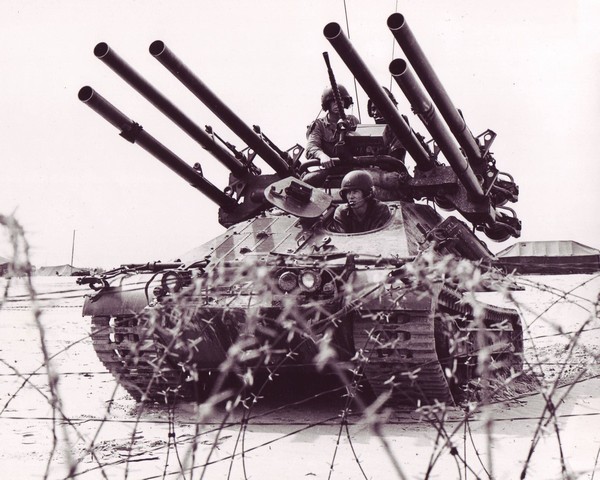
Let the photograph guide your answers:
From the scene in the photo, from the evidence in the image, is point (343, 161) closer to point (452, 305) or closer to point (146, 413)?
point (452, 305)

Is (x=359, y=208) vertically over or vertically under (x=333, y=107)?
under

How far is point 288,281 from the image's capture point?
6.16 metres

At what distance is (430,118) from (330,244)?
149cm

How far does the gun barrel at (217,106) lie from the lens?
7.31 metres

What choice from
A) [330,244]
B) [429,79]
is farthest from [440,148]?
[330,244]

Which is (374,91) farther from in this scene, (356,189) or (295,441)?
(295,441)

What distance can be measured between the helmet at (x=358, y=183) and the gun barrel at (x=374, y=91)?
0.57 metres

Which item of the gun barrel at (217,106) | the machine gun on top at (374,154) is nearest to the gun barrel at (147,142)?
the machine gun on top at (374,154)

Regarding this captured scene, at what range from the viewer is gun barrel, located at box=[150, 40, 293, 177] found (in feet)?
24.0

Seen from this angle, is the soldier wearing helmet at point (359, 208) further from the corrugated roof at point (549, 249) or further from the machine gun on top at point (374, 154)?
the corrugated roof at point (549, 249)

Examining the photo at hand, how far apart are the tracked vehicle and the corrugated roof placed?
90.0 ft

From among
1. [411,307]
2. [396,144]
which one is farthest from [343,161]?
[411,307]

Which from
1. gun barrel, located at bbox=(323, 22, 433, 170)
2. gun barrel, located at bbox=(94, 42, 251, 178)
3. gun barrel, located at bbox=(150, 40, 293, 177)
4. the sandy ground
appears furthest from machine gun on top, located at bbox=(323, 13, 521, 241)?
gun barrel, located at bbox=(94, 42, 251, 178)

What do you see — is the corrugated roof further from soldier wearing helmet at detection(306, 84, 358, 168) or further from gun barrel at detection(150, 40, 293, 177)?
gun barrel at detection(150, 40, 293, 177)
